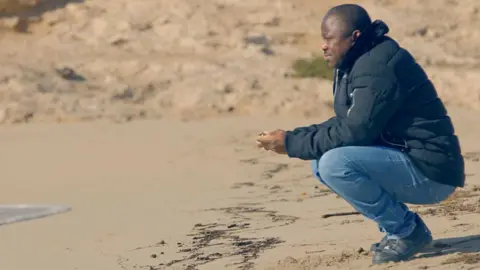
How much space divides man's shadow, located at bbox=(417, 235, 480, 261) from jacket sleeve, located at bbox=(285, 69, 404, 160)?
0.67 metres

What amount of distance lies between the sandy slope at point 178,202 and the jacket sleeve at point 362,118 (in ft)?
1.96

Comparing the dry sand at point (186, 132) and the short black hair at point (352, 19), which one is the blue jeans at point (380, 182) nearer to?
the dry sand at point (186, 132)

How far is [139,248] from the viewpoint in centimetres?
552

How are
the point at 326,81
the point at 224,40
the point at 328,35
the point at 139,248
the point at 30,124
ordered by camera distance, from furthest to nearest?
the point at 224,40
the point at 326,81
the point at 30,124
the point at 139,248
the point at 328,35

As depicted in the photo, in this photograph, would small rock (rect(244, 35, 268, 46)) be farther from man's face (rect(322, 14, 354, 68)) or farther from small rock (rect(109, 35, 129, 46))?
man's face (rect(322, 14, 354, 68))

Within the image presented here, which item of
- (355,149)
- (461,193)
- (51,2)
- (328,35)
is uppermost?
(51,2)

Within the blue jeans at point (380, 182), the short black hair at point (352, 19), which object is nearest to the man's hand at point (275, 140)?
the blue jeans at point (380, 182)

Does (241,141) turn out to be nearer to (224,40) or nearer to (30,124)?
(30,124)

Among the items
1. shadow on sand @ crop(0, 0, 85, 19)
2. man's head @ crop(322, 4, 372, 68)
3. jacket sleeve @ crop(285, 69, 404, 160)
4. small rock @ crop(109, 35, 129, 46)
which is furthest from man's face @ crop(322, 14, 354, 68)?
shadow on sand @ crop(0, 0, 85, 19)

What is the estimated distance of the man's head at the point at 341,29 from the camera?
14.5ft

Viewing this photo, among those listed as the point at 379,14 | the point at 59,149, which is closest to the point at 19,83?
the point at 59,149

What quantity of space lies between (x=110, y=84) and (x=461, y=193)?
18.8 ft

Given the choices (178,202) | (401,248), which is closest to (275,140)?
(401,248)

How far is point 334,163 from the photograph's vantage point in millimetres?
4465
